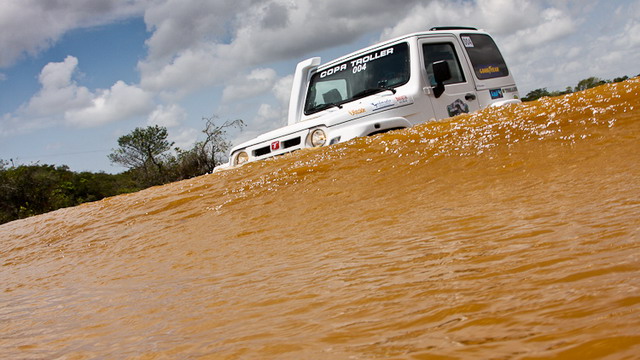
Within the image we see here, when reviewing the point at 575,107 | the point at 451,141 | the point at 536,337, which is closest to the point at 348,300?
the point at 536,337

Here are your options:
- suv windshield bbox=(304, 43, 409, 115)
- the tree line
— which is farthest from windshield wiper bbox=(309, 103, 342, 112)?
the tree line

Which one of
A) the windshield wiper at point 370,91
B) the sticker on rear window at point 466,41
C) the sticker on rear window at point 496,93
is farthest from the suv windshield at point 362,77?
the sticker on rear window at point 496,93

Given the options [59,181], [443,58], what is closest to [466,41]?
[443,58]

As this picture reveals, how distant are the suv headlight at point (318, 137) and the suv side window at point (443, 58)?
3.95 feet

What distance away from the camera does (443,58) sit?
5.74 meters

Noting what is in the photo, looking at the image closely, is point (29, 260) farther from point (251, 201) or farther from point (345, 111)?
point (345, 111)

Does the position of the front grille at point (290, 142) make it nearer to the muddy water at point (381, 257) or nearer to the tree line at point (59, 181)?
the muddy water at point (381, 257)

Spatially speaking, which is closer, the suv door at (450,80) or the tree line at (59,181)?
the suv door at (450,80)

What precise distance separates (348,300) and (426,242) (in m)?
0.64

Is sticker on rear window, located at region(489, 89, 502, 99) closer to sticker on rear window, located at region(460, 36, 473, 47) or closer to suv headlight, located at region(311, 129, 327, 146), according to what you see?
sticker on rear window, located at region(460, 36, 473, 47)

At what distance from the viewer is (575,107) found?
14.4 ft

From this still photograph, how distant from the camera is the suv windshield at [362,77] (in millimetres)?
5484

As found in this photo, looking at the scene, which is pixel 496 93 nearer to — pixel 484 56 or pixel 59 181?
pixel 484 56

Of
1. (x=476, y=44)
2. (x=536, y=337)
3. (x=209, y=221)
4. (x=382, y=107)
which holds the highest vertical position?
(x=476, y=44)
